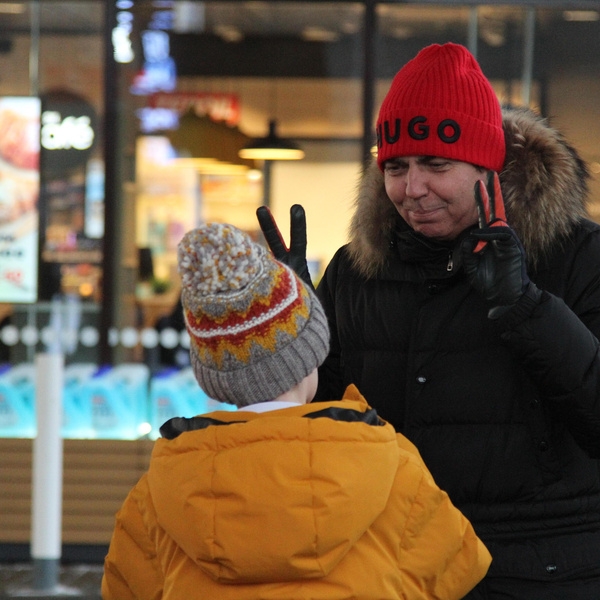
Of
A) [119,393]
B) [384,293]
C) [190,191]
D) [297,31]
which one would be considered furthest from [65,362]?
[384,293]

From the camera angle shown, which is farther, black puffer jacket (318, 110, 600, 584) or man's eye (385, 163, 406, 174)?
man's eye (385, 163, 406, 174)

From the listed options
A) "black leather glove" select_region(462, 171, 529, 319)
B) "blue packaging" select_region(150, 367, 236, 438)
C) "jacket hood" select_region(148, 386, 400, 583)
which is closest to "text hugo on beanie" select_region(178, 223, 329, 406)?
"jacket hood" select_region(148, 386, 400, 583)

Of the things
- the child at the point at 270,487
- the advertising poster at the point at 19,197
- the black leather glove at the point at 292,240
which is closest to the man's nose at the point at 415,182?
the black leather glove at the point at 292,240

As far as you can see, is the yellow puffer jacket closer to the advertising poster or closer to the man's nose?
the man's nose

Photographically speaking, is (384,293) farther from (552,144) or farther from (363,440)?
(363,440)

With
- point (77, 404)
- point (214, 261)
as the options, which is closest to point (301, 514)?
point (214, 261)

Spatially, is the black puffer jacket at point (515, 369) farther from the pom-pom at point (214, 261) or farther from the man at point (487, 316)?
the pom-pom at point (214, 261)

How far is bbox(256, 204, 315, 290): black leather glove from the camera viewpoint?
7.69ft

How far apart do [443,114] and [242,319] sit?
0.74 meters

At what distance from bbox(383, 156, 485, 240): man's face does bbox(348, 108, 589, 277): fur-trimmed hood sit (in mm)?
79

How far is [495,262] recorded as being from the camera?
2037mm

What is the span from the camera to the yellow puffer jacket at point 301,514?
5.75 feet

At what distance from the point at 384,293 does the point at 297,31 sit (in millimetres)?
4426

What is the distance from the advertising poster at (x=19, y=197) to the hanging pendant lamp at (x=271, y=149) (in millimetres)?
1228
